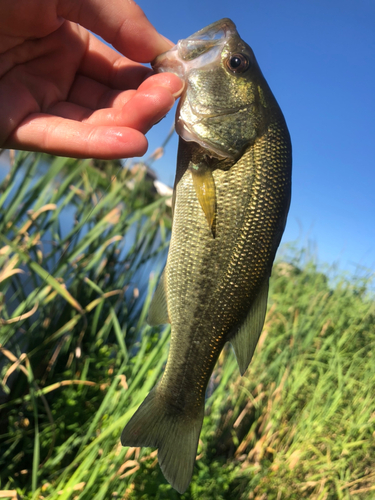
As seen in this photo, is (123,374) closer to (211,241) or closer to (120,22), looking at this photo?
(211,241)

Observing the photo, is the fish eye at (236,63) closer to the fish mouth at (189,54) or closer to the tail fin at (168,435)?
the fish mouth at (189,54)

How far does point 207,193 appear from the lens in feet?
4.46

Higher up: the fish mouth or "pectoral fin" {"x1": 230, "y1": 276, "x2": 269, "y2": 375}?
the fish mouth

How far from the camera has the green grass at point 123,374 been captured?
75.5 inches

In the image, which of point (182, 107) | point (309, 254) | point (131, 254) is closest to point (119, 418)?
point (131, 254)

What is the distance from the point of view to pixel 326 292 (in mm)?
3383

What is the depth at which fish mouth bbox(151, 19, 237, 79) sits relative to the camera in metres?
1.50

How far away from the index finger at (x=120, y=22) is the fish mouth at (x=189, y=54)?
3.3 inches

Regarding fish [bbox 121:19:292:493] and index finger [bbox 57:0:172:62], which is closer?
fish [bbox 121:19:292:493]

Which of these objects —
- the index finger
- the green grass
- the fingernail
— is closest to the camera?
the fingernail

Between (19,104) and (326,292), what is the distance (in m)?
3.08

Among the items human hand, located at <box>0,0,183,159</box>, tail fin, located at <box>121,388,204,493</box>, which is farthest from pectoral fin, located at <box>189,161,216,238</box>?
tail fin, located at <box>121,388,204,493</box>

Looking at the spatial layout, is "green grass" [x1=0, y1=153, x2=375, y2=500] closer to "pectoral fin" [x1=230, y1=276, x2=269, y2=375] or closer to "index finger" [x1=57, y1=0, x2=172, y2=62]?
"index finger" [x1=57, y1=0, x2=172, y2=62]

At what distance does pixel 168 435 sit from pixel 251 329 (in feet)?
1.82
